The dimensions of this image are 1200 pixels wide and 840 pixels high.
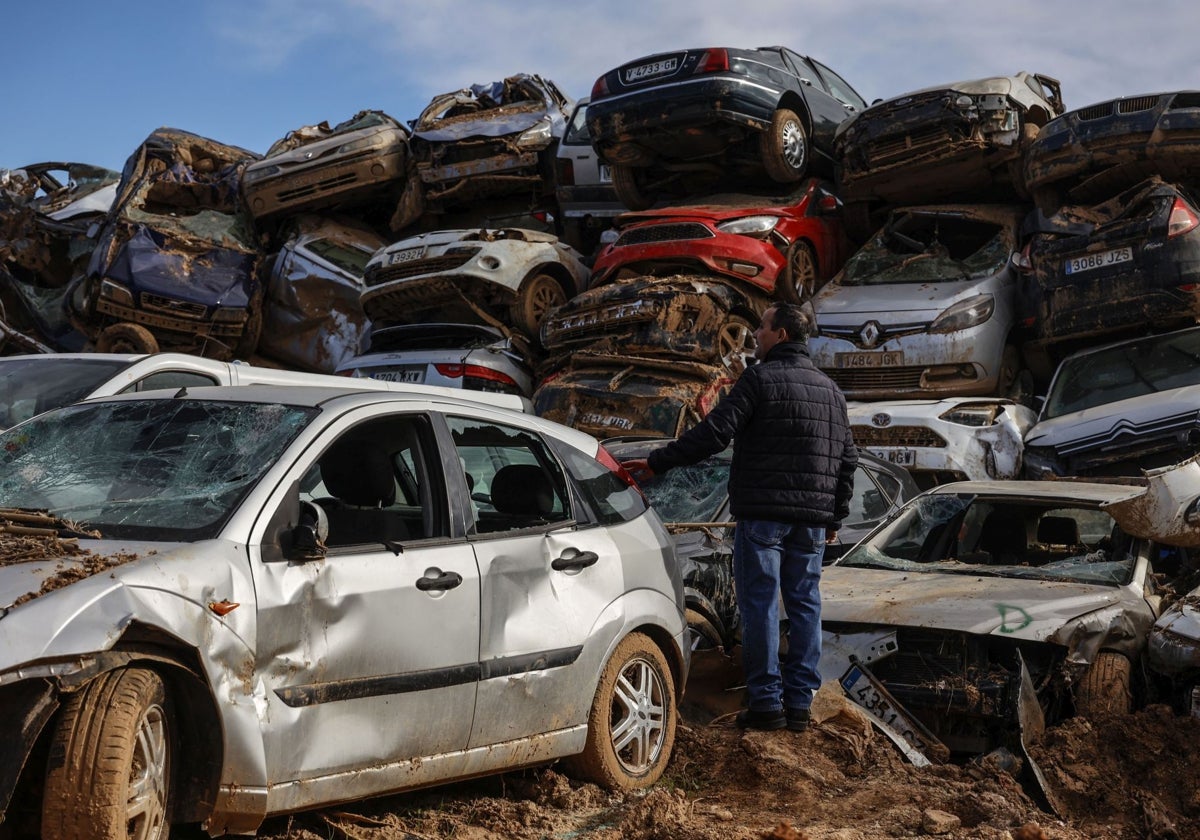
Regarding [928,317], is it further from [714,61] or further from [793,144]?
[714,61]

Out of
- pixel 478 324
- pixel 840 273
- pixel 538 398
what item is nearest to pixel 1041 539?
pixel 538 398

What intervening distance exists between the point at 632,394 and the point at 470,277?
3.01 metres

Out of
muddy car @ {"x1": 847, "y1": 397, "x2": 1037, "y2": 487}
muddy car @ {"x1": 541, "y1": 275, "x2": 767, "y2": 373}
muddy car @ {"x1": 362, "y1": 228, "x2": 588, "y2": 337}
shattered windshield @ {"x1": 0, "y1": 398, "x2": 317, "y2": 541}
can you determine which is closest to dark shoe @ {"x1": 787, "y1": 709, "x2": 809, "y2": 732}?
shattered windshield @ {"x1": 0, "y1": 398, "x2": 317, "y2": 541}

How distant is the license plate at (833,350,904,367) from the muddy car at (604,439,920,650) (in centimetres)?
310

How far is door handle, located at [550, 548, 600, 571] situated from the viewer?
4.81m

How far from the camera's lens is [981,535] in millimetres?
7328

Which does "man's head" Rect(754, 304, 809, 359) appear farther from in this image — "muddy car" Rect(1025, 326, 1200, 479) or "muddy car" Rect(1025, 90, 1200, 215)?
"muddy car" Rect(1025, 90, 1200, 215)

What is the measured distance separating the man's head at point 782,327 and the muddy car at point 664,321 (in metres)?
5.39

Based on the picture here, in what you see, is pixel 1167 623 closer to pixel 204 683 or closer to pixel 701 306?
pixel 204 683

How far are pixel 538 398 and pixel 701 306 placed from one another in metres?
1.63

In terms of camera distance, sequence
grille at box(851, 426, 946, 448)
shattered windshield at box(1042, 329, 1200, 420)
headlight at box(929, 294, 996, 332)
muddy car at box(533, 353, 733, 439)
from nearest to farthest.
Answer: shattered windshield at box(1042, 329, 1200, 420) → grille at box(851, 426, 946, 448) → muddy car at box(533, 353, 733, 439) → headlight at box(929, 294, 996, 332)

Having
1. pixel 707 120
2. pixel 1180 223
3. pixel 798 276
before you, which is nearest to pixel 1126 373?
pixel 1180 223

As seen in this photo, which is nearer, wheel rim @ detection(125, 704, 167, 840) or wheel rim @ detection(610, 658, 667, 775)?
wheel rim @ detection(125, 704, 167, 840)

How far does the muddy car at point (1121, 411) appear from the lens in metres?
9.76
